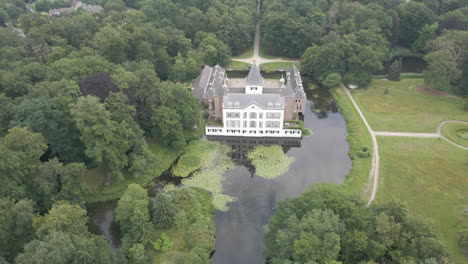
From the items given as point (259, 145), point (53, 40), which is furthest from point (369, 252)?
point (53, 40)

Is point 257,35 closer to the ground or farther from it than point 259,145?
farther from it

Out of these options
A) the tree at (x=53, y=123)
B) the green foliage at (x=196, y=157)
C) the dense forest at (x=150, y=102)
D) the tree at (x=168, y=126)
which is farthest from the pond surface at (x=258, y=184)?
the tree at (x=53, y=123)

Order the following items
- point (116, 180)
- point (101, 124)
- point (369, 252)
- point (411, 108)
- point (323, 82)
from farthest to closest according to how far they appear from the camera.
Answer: point (323, 82) < point (411, 108) < point (116, 180) < point (101, 124) < point (369, 252)

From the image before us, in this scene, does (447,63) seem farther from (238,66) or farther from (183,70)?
(183,70)

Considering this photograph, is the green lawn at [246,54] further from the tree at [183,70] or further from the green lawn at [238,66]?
the tree at [183,70]

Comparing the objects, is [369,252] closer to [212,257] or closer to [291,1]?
[212,257]

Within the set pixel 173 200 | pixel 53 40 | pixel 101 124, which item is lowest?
pixel 173 200

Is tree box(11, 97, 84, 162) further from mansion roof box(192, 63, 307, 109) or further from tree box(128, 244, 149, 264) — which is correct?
mansion roof box(192, 63, 307, 109)
